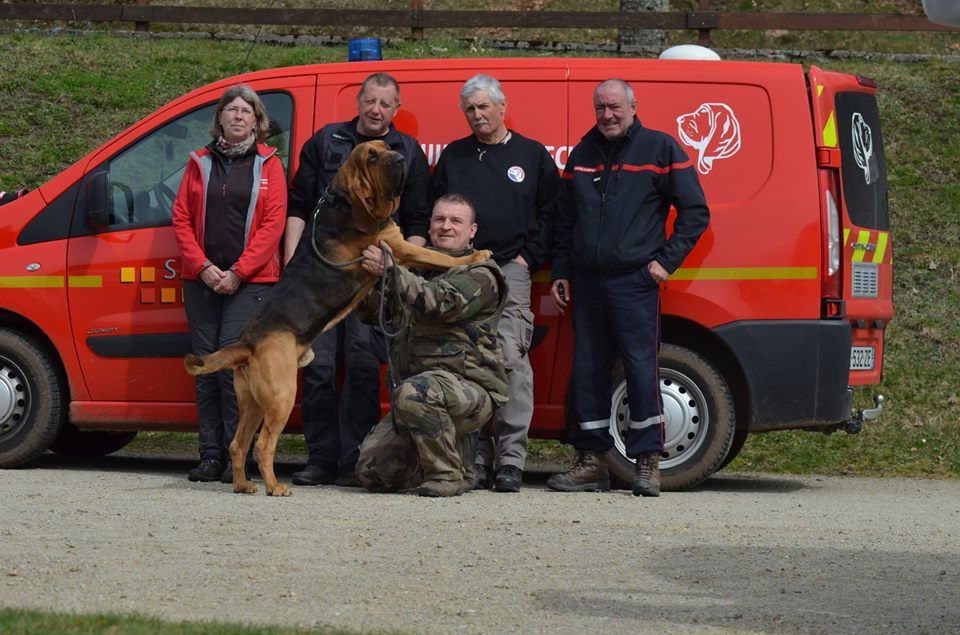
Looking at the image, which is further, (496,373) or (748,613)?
(496,373)

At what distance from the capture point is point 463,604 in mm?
4816

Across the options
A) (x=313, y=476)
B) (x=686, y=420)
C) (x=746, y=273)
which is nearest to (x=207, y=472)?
(x=313, y=476)

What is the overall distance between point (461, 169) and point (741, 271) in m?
1.52

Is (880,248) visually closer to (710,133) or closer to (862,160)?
(862,160)

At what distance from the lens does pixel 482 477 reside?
25.9 ft

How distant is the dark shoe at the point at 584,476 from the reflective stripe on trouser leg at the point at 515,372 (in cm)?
29

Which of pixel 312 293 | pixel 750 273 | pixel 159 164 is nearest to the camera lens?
pixel 312 293

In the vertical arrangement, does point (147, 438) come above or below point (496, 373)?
below

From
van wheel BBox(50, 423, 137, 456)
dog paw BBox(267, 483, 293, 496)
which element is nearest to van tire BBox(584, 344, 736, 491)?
dog paw BBox(267, 483, 293, 496)

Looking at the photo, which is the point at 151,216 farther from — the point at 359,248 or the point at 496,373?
the point at 496,373

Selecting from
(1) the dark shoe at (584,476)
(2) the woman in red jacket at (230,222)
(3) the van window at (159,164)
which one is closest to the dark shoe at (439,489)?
(1) the dark shoe at (584,476)

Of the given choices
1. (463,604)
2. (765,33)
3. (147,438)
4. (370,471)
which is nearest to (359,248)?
(370,471)

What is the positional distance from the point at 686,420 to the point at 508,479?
1006 millimetres

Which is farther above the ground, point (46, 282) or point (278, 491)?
point (46, 282)
